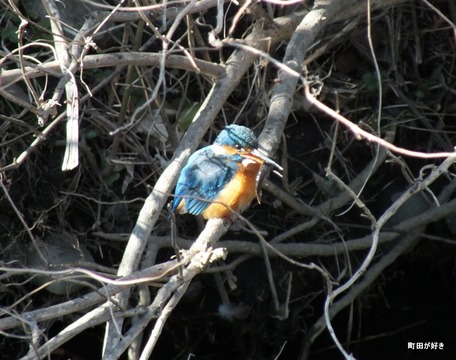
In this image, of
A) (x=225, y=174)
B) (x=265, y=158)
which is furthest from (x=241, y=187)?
(x=265, y=158)

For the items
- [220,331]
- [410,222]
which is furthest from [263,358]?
[410,222]

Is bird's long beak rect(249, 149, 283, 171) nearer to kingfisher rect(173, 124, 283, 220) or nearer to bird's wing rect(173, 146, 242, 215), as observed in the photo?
kingfisher rect(173, 124, 283, 220)

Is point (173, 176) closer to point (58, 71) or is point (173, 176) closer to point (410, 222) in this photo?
point (58, 71)

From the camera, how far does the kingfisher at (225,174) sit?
3.61 m

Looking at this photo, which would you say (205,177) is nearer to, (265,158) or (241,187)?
(241,187)

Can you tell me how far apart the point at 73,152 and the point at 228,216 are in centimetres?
101

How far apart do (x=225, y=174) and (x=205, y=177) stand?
10cm

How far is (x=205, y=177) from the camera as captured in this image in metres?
3.71

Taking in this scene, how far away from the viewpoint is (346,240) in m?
4.62

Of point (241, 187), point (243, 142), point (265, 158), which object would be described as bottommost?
point (241, 187)

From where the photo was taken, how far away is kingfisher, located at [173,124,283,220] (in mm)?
3613

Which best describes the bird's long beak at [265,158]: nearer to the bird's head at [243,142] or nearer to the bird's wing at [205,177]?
the bird's head at [243,142]

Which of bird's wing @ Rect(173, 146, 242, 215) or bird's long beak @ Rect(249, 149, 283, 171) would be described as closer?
bird's long beak @ Rect(249, 149, 283, 171)

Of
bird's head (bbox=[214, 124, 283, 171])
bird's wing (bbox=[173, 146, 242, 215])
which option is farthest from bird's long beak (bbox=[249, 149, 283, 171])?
bird's wing (bbox=[173, 146, 242, 215])
